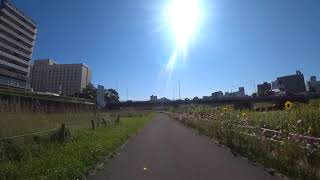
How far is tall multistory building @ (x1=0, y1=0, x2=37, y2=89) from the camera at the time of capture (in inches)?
4413

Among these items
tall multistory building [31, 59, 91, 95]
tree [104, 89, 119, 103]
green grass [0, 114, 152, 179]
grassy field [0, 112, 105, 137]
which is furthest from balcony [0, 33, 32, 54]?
green grass [0, 114, 152, 179]

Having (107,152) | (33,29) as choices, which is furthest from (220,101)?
(107,152)

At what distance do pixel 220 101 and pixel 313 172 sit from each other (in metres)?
117

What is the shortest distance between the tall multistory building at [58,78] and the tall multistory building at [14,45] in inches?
2006

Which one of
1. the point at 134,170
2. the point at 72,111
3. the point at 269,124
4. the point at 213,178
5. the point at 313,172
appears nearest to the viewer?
the point at 313,172

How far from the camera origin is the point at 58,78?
18800 centimetres

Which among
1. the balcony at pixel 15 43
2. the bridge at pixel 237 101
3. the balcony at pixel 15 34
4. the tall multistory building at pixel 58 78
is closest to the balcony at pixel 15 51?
the balcony at pixel 15 43

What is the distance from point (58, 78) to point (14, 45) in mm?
66530

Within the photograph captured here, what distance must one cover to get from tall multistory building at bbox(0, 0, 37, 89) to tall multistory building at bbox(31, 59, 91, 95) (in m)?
51.0

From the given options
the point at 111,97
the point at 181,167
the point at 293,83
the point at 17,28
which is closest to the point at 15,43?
the point at 17,28

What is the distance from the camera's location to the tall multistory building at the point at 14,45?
4413 inches

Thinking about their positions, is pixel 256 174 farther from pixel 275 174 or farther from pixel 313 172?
pixel 313 172

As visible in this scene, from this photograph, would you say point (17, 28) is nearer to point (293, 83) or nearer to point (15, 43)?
point (15, 43)

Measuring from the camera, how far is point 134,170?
11188mm
